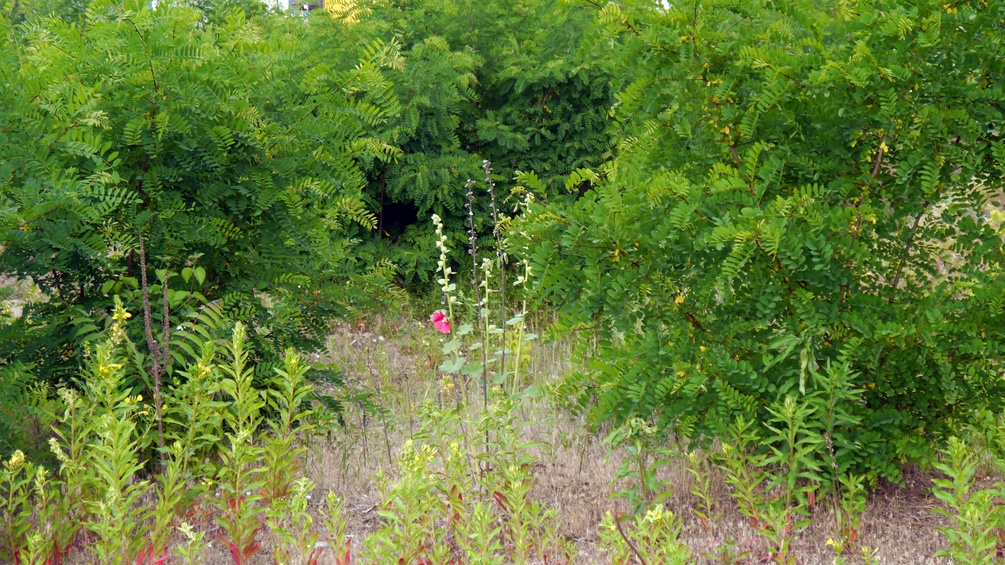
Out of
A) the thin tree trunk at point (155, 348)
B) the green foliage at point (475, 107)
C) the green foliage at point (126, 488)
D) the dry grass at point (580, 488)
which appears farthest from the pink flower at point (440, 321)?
the green foliage at point (475, 107)

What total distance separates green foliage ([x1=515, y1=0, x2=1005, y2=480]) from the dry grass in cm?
23

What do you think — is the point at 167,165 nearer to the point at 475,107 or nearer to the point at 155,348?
the point at 155,348

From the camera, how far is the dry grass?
121 inches

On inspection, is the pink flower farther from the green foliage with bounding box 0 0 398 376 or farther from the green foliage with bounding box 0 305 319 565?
the green foliage with bounding box 0 305 319 565

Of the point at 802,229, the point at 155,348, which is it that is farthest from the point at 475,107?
the point at 802,229

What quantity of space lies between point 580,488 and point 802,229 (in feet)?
4.75

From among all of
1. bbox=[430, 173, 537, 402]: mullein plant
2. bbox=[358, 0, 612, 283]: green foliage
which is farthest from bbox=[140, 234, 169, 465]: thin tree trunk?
bbox=[358, 0, 612, 283]: green foliage

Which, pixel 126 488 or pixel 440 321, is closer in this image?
pixel 126 488

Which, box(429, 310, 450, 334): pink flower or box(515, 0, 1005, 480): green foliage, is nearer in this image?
box(515, 0, 1005, 480): green foliage

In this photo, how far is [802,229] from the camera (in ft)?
9.56

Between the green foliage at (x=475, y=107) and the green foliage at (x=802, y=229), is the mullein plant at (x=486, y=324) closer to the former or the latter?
the green foliage at (x=802, y=229)

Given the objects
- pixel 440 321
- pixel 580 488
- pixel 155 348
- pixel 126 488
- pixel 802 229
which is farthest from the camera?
pixel 440 321

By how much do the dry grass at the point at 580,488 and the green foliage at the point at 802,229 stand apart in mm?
233

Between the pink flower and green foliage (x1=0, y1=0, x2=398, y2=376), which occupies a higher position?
green foliage (x1=0, y1=0, x2=398, y2=376)
